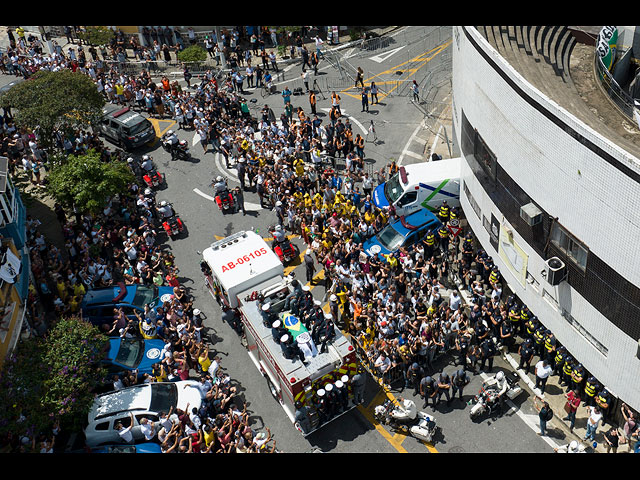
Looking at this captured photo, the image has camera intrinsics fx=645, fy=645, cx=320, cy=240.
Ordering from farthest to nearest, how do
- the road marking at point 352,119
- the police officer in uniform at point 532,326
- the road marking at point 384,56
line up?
the road marking at point 384,56 < the road marking at point 352,119 < the police officer in uniform at point 532,326

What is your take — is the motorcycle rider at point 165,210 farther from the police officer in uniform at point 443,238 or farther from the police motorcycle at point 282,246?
the police officer in uniform at point 443,238

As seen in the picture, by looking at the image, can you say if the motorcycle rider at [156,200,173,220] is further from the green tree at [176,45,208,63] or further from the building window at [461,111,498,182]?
the green tree at [176,45,208,63]

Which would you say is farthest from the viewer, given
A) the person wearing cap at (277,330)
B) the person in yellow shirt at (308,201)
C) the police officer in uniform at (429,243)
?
the person in yellow shirt at (308,201)

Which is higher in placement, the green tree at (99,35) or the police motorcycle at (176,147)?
the green tree at (99,35)

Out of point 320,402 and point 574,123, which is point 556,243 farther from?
point 320,402

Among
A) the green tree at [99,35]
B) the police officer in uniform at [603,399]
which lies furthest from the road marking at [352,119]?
the police officer in uniform at [603,399]

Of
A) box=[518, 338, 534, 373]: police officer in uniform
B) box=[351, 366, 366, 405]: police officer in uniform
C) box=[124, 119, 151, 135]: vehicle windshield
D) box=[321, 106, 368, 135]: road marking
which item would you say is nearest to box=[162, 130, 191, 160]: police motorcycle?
box=[124, 119, 151, 135]: vehicle windshield

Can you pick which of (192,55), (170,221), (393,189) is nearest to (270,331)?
(393,189)

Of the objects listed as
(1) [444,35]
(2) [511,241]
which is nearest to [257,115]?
(1) [444,35]
